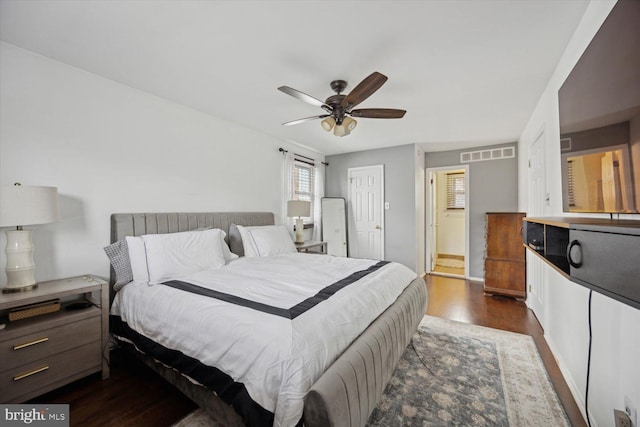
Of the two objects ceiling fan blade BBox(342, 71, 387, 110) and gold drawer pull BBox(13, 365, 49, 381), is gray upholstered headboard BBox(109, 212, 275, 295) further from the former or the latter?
ceiling fan blade BBox(342, 71, 387, 110)

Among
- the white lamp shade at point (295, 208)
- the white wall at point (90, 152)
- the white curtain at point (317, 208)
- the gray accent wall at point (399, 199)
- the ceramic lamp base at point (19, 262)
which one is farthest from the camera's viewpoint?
the white curtain at point (317, 208)

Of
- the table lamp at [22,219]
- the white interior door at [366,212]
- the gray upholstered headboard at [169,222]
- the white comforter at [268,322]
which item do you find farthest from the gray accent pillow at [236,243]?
the white interior door at [366,212]

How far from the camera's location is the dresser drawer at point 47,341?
1.58 meters

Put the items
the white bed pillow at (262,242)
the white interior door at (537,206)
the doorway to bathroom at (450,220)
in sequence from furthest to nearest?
the doorway to bathroom at (450,220) → the white bed pillow at (262,242) → the white interior door at (537,206)

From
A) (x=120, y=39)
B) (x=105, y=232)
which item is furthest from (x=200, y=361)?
(x=120, y=39)

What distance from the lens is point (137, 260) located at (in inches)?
85.7

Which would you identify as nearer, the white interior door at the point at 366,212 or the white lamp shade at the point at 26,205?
the white lamp shade at the point at 26,205

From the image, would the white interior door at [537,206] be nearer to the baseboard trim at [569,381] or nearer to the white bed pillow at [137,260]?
the baseboard trim at [569,381]

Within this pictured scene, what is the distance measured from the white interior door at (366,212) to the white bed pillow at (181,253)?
3.16m

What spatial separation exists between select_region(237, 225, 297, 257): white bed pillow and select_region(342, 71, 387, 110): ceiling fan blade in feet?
5.97

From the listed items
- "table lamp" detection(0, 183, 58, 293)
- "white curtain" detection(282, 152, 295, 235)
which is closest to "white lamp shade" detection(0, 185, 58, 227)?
"table lamp" detection(0, 183, 58, 293)

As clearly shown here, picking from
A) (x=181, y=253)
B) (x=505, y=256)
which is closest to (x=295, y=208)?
(x=181, y=253)

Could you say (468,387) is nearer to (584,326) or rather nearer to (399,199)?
(584,326)

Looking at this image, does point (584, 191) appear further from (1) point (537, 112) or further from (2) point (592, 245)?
(1) point (537, 112)
